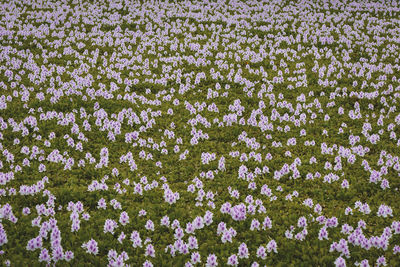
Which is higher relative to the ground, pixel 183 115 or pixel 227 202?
pixel 183 115

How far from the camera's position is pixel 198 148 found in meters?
8.51

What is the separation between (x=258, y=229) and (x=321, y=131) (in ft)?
14.0

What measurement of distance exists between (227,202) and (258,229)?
766 mm

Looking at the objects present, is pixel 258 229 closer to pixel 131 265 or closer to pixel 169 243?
pixel 169 243

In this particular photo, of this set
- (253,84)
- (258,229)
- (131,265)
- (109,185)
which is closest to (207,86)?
(253,84)

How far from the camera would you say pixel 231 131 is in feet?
30.0

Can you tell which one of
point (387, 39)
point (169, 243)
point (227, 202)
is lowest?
point (169, 243)

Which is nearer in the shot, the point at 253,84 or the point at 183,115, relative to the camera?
the point at 183,115

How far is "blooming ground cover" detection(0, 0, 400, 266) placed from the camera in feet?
18.7

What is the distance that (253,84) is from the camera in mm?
11664

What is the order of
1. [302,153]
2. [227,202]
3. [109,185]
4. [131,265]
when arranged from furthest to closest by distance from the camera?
[302,153] < [109,185] < [227,202] < [131,265]

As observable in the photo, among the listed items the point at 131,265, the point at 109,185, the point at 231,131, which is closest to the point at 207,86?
the point at 231,131

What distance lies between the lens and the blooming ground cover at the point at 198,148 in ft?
18.7

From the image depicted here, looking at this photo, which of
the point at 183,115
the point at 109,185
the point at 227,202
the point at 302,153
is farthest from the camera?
the point at 183,115
